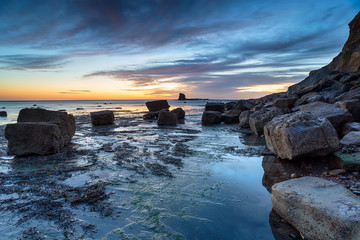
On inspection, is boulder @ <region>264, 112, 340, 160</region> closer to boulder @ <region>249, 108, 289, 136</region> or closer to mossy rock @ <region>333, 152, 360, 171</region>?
mossy rock @ <region>333, 152, 360, 171</region>

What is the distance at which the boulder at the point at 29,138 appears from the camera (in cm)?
692

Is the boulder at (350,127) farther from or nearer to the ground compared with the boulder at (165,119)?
farther from the ground

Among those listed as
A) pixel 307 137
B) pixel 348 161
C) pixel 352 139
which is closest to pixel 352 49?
pixel 352 139

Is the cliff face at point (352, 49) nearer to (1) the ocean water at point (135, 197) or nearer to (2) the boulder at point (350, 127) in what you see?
(2) the boulder at point (350, 127)

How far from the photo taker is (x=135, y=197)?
4.29 meters

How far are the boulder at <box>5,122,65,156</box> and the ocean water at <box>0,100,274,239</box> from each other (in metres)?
0.32

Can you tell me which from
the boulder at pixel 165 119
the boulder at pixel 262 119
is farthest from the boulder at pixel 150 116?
the boulder at pixel 262 119

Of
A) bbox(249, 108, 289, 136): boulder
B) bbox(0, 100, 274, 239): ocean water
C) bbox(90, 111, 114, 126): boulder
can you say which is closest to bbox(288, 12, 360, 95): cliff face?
bbox(249, 108, 289, 136): boulder

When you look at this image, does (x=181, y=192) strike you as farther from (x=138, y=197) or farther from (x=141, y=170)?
(x=141, y=170)

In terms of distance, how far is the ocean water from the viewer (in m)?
3.27

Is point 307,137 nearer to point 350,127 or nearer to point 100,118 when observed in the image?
point 350,127

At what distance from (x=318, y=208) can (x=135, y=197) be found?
3145 mm

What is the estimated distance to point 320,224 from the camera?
271 cm

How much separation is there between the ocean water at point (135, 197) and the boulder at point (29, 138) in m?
0.32
